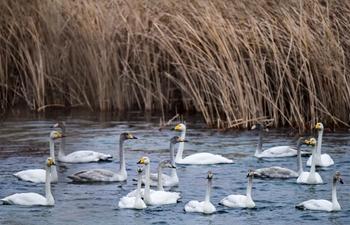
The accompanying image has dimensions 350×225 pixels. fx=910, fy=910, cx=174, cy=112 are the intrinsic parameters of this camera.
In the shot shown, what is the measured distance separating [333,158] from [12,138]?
6.61m

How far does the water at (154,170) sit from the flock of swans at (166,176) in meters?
0.10

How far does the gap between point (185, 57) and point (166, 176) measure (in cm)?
617

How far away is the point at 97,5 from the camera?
20.9 meters

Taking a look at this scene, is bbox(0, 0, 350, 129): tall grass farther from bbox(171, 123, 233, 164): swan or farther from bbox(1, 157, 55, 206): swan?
bbox(1, 157, 55, 206): swan

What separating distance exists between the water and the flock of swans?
0.10 m

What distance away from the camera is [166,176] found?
13992 mm

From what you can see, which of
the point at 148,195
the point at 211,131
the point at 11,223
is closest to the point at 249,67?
the point at 211,131

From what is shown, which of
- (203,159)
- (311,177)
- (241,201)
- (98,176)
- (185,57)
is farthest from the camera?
(185,57)

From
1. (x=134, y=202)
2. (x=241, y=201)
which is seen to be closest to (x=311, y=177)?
(x=241, y=201)

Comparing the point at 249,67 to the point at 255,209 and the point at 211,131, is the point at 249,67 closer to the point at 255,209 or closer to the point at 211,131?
the point at 211,131

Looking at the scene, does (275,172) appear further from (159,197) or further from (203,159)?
(159,197)

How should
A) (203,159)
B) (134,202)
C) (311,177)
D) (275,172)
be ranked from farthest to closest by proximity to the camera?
(203,159)
(275,172)
(311,177)
(134,202)

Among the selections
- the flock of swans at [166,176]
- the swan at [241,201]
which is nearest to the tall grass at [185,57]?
the flock of swans at [166,176]

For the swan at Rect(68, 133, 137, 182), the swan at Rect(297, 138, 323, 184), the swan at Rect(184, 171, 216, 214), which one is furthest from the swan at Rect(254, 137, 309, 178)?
the swan at Rect(184, 171, 216, 214)
